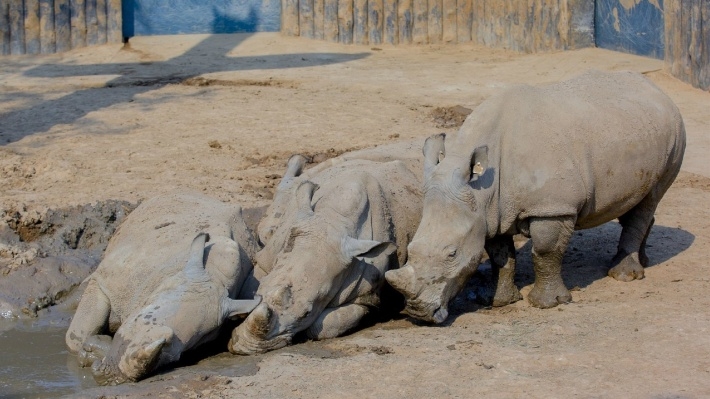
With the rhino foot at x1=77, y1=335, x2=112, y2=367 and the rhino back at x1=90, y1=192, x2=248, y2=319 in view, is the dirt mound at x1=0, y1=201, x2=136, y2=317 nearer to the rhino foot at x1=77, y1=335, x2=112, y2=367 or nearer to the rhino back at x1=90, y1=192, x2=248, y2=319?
the rhino back at x1=90, y1=192, x2=248, y2=319

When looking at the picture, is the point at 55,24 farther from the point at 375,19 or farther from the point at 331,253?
the point at 331,253

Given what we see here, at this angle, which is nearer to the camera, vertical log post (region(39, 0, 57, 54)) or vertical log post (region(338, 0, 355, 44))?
vertical log post (region(39, 0, 57, 54))

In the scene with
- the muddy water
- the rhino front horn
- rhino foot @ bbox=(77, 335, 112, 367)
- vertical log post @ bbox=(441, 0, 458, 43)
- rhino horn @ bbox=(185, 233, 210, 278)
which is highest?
vertical log post @ bbox=(441, 0, 458, 43)

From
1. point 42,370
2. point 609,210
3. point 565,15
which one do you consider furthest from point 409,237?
point 565,15

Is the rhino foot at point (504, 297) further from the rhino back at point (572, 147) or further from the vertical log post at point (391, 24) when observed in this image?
the vertical log post at point (391, 24)

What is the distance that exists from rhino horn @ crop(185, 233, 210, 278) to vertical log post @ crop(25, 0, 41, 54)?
33.4ft

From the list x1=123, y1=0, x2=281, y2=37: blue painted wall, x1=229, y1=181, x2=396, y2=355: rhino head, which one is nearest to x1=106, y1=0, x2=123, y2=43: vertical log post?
x1=123, y1=0, x2=281, y2=37: blue painted wall

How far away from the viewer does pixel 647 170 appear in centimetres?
774

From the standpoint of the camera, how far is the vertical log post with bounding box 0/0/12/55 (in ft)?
52.4

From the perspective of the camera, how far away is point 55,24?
16219 mm

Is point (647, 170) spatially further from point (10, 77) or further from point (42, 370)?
point (10, 77)

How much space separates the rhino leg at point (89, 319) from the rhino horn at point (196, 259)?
2.63ft

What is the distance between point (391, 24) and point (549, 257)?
9.99m

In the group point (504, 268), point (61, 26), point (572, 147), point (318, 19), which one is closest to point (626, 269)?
point (504, 268)
